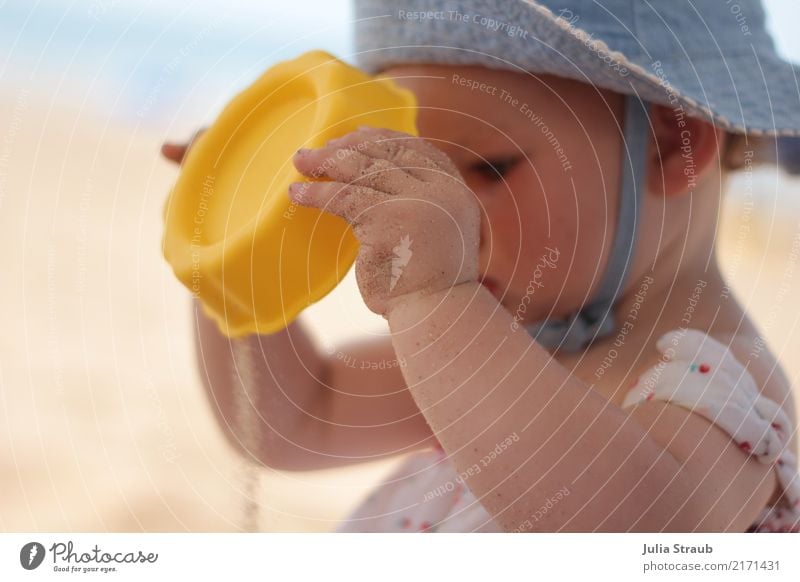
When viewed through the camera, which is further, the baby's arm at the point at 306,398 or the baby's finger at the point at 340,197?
the baby's arm at the point at 306,398

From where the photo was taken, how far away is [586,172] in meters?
0.46

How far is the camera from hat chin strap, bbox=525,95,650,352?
0.46m

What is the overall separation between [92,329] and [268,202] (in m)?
0.12

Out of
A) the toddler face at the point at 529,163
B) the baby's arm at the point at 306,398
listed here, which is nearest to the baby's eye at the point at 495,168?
the toddler face at the point at 529,163

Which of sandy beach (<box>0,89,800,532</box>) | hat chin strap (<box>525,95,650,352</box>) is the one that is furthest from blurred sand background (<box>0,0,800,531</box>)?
hat chin strap (<box>525,95,650,352</box>)

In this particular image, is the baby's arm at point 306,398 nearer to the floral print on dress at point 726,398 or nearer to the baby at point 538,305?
the baby at point 538,305

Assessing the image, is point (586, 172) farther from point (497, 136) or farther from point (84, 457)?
point (84, 457)

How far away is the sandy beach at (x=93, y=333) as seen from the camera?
44 cm

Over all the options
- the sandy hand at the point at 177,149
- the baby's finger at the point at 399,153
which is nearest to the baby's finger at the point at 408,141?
the baby's finger at the point at 399,153

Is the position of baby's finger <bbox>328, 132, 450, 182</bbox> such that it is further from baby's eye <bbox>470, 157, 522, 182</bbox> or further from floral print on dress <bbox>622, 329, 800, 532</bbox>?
floral print on dress <bbox>622, 329, 800, 532</bbox>

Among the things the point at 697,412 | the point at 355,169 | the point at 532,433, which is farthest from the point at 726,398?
the point at 355,169

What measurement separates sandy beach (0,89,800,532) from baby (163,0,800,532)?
26mm

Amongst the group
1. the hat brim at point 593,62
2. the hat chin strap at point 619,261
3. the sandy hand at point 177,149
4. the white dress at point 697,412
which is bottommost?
the white dress at point 697,412

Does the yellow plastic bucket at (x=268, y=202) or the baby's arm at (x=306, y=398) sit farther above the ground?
the yellow plastic bucket at (x=268, y=202)
